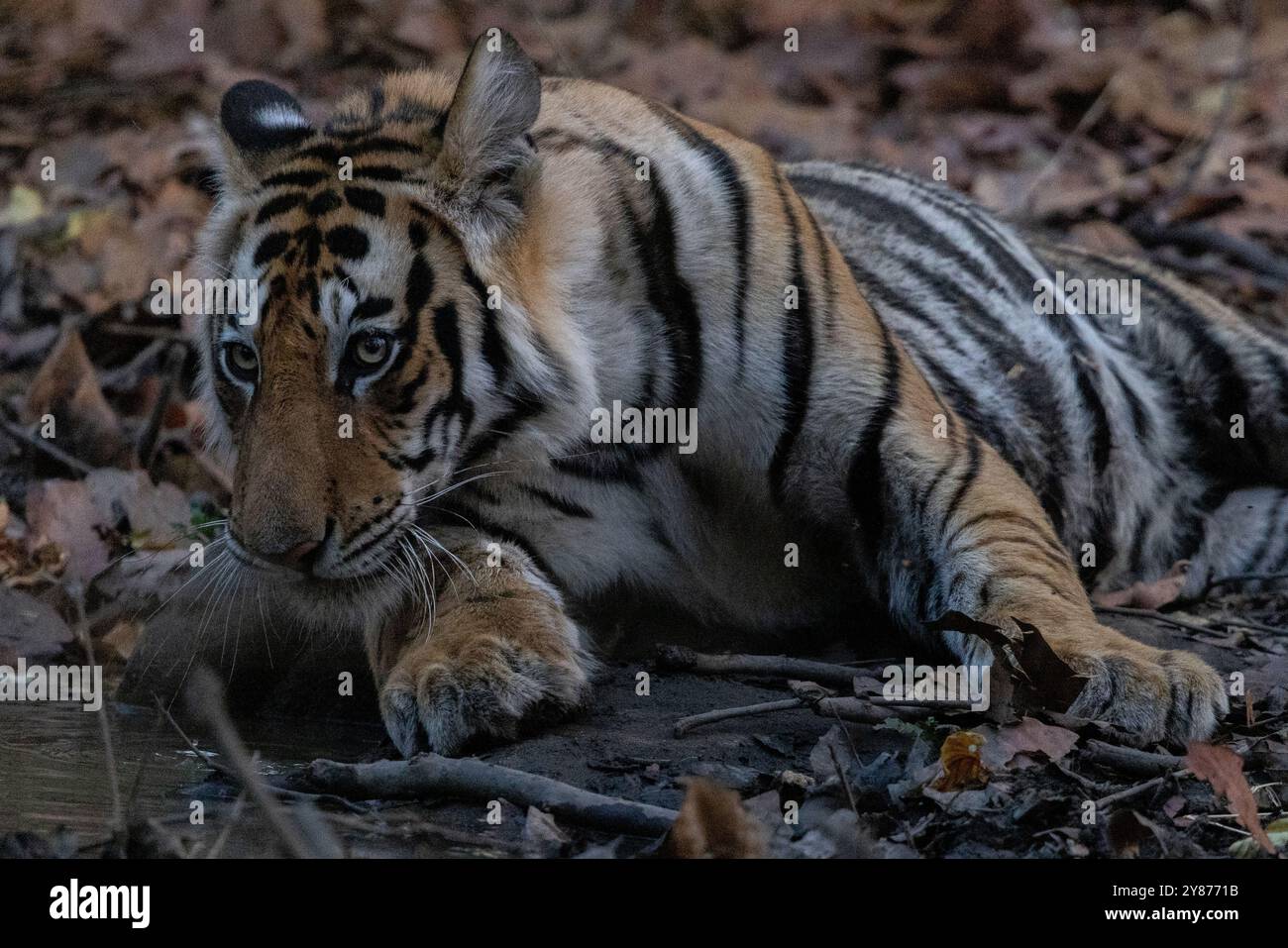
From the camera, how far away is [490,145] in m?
3.05

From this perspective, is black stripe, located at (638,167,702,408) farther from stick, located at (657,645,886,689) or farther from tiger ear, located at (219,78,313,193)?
tiger ear, located at (219,78,313,193)

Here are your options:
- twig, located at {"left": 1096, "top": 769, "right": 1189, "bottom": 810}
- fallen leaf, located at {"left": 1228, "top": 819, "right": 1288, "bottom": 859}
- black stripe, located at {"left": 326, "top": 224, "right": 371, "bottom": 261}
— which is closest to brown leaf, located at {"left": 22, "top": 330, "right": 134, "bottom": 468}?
black stripe, located at {"left": 326, "top": 224, "right": 371, "bottom": 261}

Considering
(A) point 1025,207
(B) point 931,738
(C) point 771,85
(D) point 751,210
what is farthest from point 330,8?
(B) point 931,738

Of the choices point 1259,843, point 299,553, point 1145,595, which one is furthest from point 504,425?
point 1145,595

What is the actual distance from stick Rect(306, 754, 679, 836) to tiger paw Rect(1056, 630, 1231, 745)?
0.86 m

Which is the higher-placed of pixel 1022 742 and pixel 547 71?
pixel 547 71

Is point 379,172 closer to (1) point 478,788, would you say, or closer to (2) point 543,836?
(1) point 478,788

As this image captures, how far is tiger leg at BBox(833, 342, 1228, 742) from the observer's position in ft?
9.71

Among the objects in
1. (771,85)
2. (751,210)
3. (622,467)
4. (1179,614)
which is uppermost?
(771,85)

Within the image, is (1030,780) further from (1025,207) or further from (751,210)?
(1025,207)

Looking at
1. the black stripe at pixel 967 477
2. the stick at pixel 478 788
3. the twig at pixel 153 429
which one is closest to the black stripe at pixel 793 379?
the black stripe at pixel 967 477

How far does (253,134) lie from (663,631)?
4.30ft
